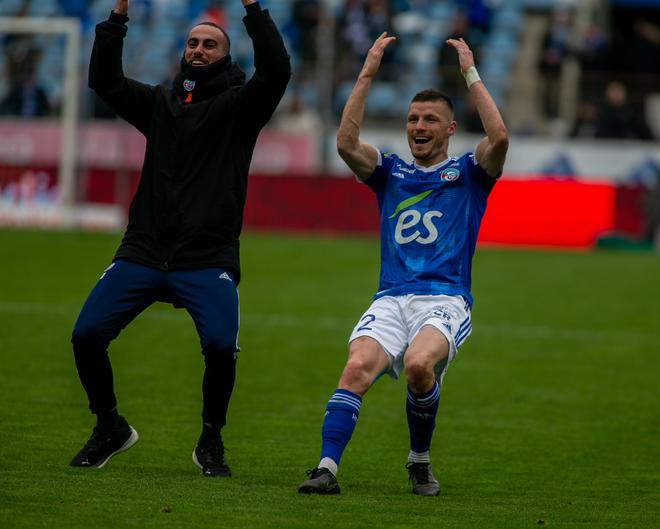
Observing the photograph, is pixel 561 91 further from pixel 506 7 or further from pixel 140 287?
pixel 140 287

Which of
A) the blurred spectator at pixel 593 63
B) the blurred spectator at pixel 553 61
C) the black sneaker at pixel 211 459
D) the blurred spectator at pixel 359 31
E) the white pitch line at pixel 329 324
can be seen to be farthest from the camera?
the blurred spectator at pixel 359 31

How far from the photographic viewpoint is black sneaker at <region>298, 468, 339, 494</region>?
694 cm

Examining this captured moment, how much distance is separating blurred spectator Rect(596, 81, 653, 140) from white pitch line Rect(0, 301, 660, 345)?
42.8 ft

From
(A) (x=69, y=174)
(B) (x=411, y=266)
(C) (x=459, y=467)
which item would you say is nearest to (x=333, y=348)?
(C) (x=459, y=467)

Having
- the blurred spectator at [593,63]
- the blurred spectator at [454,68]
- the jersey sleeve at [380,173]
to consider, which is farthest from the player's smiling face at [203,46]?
the blurred spectator at [593,63]

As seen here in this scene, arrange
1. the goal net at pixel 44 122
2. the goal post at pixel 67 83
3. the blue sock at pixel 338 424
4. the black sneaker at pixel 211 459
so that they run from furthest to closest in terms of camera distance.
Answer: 1. the goal net at pixel 44 122
2. the goal post at pixel 67 83
3. the black sneaker at pixel 211 459
4. the blue sock at pixel 338 424

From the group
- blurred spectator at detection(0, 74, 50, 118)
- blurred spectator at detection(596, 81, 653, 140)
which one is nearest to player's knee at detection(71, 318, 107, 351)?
blurred spectator at detection(0, 74, 50, 118)

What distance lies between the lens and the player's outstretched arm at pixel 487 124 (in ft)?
24.1

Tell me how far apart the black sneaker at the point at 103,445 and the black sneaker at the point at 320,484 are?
1238 mm

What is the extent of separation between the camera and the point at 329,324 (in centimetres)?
1584

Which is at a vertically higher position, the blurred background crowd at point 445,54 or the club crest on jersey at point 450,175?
the blurred background crowd at point 445,54

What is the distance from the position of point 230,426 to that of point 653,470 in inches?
113

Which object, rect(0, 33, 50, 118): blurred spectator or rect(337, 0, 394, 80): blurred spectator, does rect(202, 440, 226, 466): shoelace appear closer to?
rect(0, 33, 50, 118): blurred spectator

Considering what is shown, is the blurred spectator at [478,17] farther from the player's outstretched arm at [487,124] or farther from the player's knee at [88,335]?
the player's knee at [88,335]
